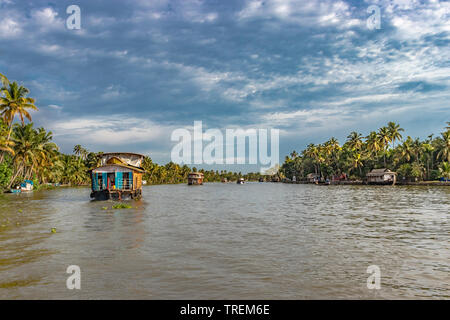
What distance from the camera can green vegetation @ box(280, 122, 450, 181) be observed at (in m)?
80.2

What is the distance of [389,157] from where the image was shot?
311 feet

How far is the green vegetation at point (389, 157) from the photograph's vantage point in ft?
263

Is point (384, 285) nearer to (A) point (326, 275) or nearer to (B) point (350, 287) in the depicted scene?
(B) point (350, 287)

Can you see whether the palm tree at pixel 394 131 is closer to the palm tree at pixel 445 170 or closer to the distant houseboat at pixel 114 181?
the palm tree at pixel 445 170

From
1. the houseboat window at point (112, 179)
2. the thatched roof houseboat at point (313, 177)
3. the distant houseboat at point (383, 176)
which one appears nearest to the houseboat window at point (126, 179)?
the houseboat window at point (112, 179)

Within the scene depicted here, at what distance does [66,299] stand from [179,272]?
292cm

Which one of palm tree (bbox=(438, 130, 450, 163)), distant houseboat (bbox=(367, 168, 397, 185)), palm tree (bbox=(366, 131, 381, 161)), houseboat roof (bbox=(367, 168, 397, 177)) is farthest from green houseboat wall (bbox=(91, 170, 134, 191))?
palm tree (bbox=(366, 131, 381, 161))

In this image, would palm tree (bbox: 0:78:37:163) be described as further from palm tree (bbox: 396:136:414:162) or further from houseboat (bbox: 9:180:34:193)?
palm tree (bbox: 396:136:414:162)

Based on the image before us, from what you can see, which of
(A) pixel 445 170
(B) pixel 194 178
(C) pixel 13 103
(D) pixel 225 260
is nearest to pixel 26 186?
(C) pixel 13 103

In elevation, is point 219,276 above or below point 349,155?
below

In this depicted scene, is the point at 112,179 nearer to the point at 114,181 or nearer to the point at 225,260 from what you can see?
the point at 114,181

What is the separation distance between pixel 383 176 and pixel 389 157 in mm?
10647
